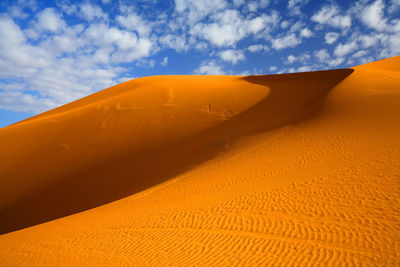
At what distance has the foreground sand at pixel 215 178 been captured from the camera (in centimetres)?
560

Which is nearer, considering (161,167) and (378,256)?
(378,256)

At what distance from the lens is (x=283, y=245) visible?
17.4 ft

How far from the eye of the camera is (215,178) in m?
10.5

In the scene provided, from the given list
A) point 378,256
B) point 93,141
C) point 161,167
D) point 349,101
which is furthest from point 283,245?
point 93,141

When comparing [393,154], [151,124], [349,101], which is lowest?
[393,154]

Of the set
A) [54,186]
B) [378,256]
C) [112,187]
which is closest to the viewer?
[378,256]

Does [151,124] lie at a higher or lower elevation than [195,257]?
higher

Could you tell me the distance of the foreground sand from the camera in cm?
560

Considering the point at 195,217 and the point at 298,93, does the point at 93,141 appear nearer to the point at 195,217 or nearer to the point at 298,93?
the point at 195,217

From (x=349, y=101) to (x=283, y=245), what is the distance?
40.8 ft

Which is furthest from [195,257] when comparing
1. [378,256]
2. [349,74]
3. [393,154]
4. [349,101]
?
[349,74]

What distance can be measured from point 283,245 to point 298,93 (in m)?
15.8

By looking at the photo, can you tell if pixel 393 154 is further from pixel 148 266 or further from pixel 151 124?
pixel 151 124

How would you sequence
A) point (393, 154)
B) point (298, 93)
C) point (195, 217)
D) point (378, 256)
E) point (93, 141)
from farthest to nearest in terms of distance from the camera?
point (298, 93) → point (93, 141) → point (393, 154) → point (195, 217) → point (378, 256)
